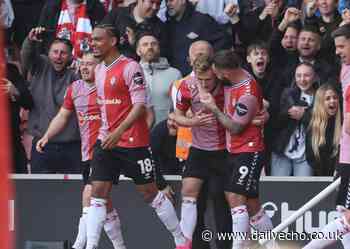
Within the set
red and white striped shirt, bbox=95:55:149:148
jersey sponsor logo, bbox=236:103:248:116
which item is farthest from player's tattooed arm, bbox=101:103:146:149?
jersey sponsor logo, bbox=236:103:248:116

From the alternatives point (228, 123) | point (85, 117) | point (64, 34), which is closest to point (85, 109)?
point (85, 117)

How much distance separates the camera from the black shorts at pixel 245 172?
26.8 feet

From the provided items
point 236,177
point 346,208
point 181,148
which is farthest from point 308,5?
point 346,208

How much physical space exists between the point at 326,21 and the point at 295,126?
1.36m

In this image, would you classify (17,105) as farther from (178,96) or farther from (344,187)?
(344,187)

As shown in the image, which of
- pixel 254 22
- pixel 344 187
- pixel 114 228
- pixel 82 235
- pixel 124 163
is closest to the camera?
pixel 344 187

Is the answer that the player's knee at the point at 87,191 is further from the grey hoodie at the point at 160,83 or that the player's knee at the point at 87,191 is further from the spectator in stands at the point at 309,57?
the spectator in stands at the point at 309,57

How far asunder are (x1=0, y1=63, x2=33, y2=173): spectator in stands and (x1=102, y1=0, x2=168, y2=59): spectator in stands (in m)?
1.11

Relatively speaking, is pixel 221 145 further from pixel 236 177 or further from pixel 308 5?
pixel 308 5

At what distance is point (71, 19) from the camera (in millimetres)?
11102

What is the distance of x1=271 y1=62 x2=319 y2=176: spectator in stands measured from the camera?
30.9 ft

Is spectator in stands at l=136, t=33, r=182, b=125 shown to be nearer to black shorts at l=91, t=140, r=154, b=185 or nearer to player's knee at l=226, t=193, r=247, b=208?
black shorts at l=91, t=140, r=154, b=185

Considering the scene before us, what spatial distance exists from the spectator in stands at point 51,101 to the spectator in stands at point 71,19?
412 millimetres

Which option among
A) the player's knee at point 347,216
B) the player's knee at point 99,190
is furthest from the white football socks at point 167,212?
the player's knee at point 347,216
